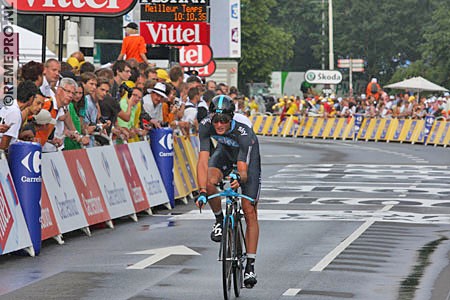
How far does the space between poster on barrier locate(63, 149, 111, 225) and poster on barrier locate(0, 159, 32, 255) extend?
2.04 m

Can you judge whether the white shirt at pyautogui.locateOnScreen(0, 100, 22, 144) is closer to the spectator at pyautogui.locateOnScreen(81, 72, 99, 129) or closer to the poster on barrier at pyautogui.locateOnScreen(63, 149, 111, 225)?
the poster on barrier at pyautogui.locateOnScreen(63, 149, 111, 225)

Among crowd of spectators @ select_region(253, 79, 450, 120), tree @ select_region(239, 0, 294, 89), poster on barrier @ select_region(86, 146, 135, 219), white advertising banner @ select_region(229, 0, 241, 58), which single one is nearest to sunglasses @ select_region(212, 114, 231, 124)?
poster on barrier @ select_region(86, 146, 135, 219)

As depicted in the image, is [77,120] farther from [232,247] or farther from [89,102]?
[232,247]

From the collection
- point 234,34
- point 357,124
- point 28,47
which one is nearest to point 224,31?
point 234,34

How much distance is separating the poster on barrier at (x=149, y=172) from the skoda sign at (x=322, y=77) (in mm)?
46327

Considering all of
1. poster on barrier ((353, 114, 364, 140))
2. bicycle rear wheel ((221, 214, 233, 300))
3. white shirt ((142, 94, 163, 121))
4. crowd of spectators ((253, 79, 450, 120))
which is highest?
white shirt ((142, 94, 163, 121))

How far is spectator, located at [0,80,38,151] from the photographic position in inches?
547

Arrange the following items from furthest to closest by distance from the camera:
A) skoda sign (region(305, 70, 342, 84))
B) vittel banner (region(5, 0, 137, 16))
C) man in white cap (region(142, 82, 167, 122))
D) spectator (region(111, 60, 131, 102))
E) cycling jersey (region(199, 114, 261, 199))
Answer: skoda sign (region(305, 70, 342, 84)) → man in white cap (region(142, 82, 167, 122)) → spectator (region(111, 60, 131, 102)) → vittel banner (region(5, 0, 137, 16)) → cycling jersey (region(199, 114, 261, 199))

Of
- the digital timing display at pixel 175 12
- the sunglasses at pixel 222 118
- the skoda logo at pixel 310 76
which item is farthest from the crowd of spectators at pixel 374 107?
the sunglasses at pixel 222 118

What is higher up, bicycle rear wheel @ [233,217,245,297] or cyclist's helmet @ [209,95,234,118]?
cyclist's helmet @ [209,95,234,118]

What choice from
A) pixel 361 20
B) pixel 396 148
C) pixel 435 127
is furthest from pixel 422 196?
pixel 361 20

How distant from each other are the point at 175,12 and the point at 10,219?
53.6 ft

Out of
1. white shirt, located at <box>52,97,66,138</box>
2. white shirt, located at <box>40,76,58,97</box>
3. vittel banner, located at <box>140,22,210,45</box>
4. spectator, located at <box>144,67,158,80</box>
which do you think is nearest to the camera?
white shirt, located at <box>40,76,58,97</box>

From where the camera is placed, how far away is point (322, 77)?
66750 millimetres
